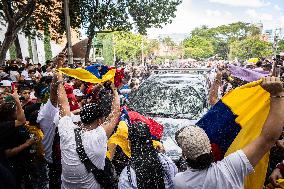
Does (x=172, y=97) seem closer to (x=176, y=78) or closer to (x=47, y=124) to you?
(x=176, y=78)

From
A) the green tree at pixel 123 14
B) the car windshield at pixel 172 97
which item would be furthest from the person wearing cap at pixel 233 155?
the green tree at pixel 123 14

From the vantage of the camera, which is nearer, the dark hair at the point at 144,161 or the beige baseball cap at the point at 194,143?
the beige baseball cap at the point at 194,143

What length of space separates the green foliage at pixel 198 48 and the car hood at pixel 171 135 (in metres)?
89.6

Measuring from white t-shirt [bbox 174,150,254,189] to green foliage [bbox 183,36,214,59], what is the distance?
9294 centimetres

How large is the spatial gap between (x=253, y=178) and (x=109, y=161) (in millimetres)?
1403

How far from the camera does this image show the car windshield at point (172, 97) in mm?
6187

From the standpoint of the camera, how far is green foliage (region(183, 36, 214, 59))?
93.8m

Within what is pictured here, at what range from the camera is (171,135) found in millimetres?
5262

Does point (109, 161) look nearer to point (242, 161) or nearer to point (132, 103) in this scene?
point (242, 161)

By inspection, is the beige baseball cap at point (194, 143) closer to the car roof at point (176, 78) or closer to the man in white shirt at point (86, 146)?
the man in white shirt at point (86, 146)

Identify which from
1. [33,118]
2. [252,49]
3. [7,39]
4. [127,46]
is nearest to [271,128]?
[33,118]

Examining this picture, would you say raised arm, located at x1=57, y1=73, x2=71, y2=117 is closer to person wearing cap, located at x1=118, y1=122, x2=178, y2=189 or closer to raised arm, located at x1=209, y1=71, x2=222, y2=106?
person wearing cap, located at x1=118, y1=122, x2=178, y2=189

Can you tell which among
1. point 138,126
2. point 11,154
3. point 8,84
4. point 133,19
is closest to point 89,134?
point 138,126

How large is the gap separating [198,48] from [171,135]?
91.7 metres
